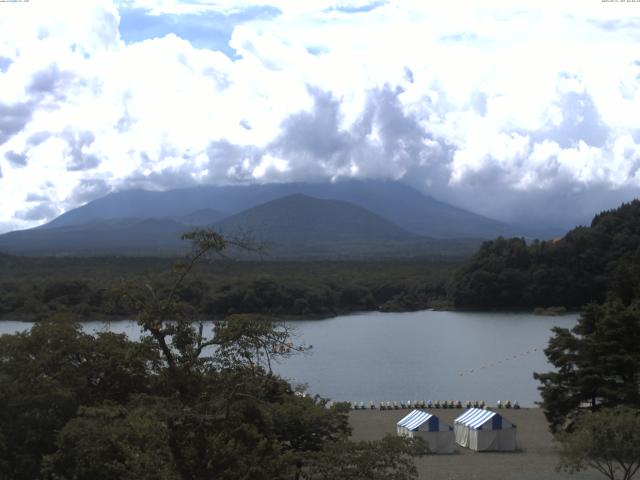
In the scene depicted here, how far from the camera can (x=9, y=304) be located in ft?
167

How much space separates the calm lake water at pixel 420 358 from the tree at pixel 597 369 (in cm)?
531

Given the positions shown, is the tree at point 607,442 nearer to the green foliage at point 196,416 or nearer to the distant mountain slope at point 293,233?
the green foliage at point 196,416

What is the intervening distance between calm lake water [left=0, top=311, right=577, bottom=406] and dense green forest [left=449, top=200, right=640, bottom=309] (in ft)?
20.9

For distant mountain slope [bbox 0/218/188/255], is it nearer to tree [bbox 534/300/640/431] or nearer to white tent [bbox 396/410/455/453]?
white tent [bbox 396/410/455/453]

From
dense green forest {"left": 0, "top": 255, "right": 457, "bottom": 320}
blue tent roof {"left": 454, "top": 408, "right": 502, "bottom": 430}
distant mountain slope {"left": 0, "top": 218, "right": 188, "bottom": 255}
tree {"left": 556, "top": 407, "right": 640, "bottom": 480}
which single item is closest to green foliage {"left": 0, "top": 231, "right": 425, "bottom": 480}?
tree {"left": 556, "top": 407, "right": 640, "bottom": 480}

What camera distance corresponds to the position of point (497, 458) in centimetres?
1827

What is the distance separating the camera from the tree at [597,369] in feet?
58.2

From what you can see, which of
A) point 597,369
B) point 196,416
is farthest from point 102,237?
point 196,416

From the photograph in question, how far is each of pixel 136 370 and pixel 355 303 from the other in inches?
1869

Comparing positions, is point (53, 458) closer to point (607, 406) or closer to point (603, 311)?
point (607, 406)

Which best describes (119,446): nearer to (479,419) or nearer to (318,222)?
(479,419)

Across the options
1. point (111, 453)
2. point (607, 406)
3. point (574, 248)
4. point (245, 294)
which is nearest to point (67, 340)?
point (111, 453)

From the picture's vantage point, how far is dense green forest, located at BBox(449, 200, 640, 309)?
2301 inches

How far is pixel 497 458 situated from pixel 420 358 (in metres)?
→ 17.0
